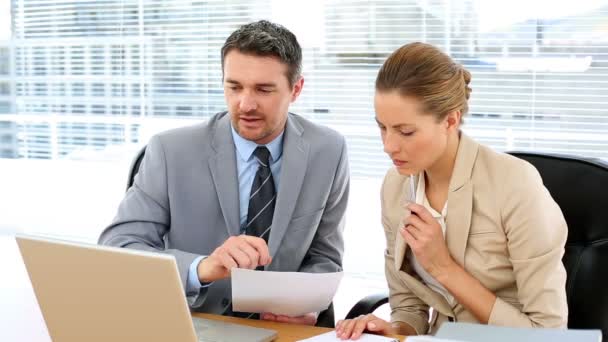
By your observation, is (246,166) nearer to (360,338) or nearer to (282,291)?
(282,291)

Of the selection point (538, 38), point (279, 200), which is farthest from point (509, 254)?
point (538, 38)

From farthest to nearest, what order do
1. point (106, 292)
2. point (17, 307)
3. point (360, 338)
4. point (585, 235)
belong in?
1. point (17, 307)
2. point (585, 235)
3. point (360, 338)
4. point (106, 292)

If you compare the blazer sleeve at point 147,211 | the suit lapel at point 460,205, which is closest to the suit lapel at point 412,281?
the suit lapel at point 460,205

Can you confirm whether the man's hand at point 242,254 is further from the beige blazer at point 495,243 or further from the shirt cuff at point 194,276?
the beige blazer at point 495,243

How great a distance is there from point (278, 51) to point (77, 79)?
421 centimetres

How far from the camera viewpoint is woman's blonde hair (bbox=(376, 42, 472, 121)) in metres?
1.72

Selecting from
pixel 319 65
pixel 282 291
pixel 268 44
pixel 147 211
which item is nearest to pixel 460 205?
pixel 282 291

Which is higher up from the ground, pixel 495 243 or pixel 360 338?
pixel 495 243

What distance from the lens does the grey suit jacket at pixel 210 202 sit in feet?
6.84

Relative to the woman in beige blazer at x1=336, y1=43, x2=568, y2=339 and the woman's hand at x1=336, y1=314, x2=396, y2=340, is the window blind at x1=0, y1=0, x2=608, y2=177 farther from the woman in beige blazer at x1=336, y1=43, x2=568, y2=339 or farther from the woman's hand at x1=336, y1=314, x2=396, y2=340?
the woman's hand at x1=336, y1=314, x2=396, y2=340

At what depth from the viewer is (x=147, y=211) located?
2082 mm

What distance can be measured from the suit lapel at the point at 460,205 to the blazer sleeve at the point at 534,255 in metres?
0.09

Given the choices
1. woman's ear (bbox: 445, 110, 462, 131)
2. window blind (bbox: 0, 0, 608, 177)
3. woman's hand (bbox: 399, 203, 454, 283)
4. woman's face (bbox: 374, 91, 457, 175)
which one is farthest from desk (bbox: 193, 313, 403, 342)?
window blind (bbox: 0, 0, 608, 177)

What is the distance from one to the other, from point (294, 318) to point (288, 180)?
421mm
